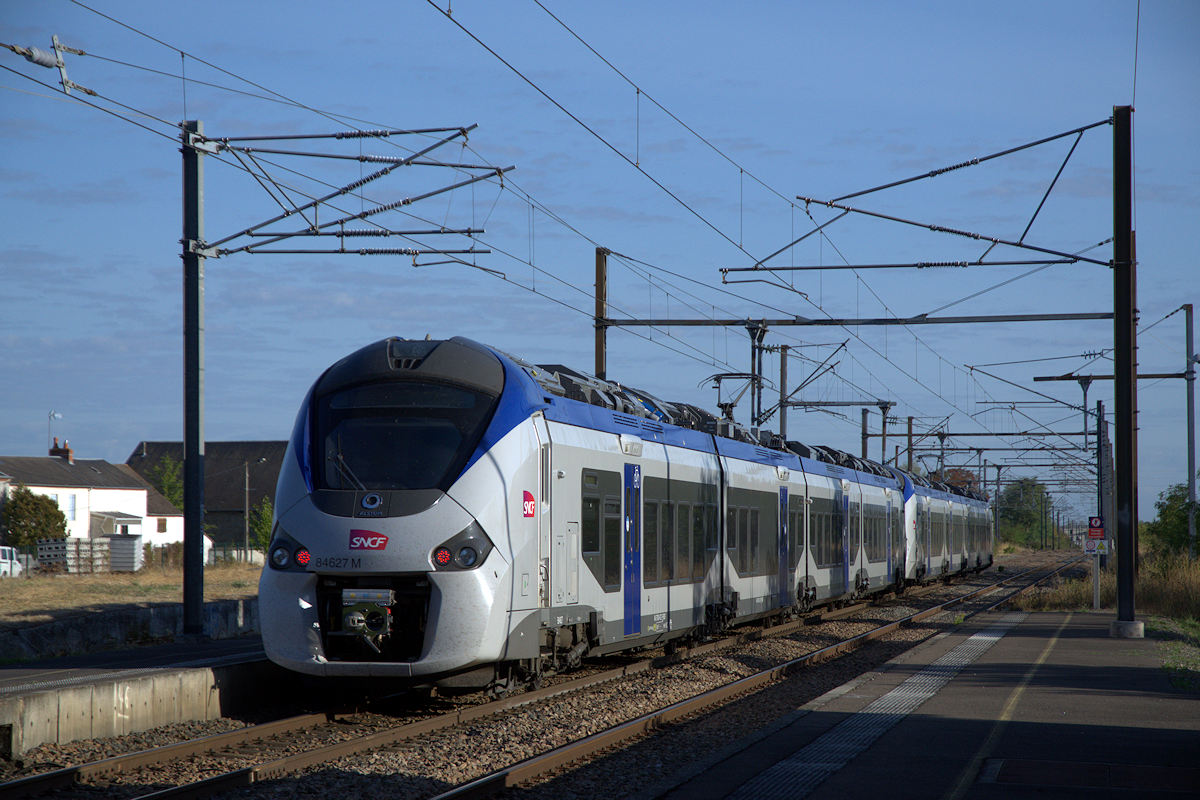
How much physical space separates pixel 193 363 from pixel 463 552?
8664 mm

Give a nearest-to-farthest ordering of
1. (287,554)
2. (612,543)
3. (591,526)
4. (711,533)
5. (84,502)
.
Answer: (287,554) < (591,526) < (612,543) < (711,533) < (84,502)

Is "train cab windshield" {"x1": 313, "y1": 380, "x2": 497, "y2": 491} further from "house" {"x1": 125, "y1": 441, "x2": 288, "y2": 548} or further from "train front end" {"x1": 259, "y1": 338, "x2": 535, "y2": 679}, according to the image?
"house" {"x1": 125, "y1": 441, "x2": 288, "y2": 548}

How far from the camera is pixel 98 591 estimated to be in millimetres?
33312

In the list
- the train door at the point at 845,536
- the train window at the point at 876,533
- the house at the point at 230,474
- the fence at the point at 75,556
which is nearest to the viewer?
the train door at the point at 845,536

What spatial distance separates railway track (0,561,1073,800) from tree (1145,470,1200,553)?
26.7 meters

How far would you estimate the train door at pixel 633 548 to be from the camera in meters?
14.6

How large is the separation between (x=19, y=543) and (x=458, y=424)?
5328cm

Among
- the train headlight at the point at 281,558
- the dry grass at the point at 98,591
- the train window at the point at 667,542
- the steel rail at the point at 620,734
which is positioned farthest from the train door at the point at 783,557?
the dry grass at the point at 98,591

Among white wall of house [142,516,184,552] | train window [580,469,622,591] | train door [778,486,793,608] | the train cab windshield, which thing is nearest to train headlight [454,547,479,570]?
the train cab windshield

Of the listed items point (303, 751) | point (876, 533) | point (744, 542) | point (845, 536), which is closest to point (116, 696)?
point (303, 751)

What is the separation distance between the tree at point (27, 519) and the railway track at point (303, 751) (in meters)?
50.9

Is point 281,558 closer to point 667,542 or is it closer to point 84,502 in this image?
point 667,542

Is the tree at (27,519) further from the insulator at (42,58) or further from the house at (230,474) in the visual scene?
the insulator at (42,58)

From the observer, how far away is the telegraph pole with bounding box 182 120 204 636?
18.0 meters
